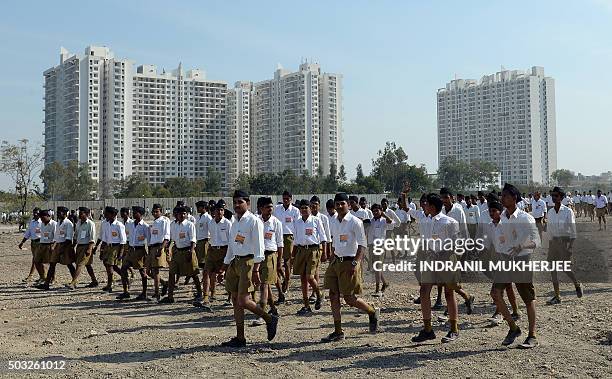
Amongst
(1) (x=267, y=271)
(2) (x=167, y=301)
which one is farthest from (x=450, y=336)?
(2) (x=167, y=301)

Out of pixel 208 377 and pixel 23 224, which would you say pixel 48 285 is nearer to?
pixel 208 377

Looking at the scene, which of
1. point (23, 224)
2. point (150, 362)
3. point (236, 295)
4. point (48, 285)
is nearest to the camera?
point (150, 362)

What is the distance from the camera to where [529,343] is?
22.8 feet

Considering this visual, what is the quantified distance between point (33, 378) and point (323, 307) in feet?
16.4

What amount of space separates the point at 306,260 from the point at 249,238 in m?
2.43

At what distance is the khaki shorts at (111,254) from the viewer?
12203 mm

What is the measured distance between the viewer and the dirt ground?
20.9 ft

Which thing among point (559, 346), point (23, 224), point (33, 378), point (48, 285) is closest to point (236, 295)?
point (33, 378)

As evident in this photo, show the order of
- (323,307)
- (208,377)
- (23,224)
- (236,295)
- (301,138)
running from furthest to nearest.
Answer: (301,138), (23,224), (323,307), (236,295), (208,377)

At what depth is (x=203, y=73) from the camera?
5108 inches

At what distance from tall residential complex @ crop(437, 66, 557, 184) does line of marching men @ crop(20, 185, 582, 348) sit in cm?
11501

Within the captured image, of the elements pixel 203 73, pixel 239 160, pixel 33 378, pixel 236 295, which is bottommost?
pixel 33 378

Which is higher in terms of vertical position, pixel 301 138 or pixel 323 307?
pixel 301 138

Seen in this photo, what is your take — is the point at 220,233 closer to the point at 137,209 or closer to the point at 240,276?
the point at 137,209
